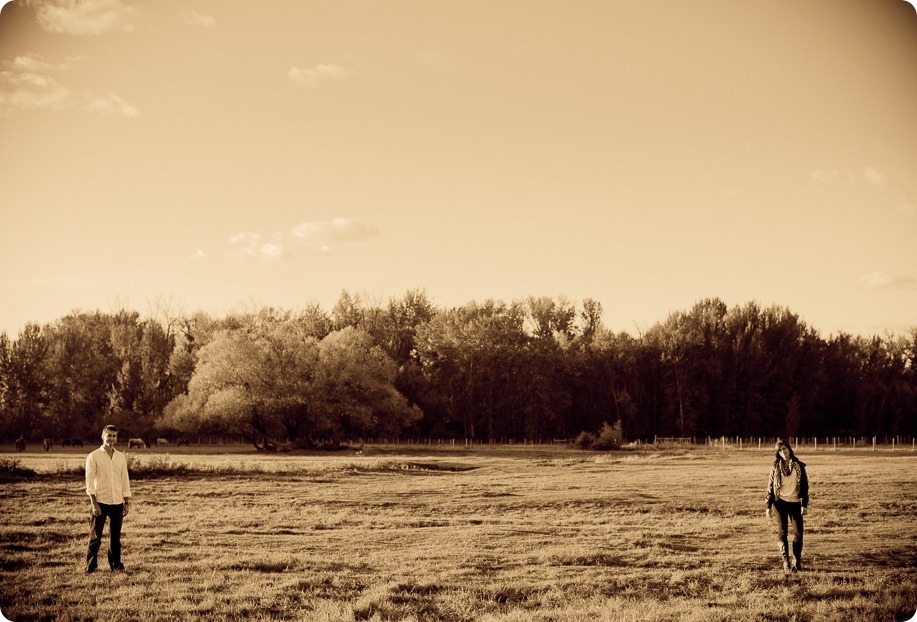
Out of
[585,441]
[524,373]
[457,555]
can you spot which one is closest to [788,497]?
[457,555]

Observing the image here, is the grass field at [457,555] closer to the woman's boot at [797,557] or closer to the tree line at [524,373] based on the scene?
the woman's boot at [797,557]

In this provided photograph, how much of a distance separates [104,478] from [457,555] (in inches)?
265

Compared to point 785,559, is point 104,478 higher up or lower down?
higher up

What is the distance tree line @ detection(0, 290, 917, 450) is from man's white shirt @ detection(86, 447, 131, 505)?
6028 centimetres

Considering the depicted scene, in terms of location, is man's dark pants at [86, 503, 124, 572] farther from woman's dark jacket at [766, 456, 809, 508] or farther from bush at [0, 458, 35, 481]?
bush at [0, 458, 35, 481]

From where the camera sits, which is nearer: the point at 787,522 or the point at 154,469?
the point at 787,522

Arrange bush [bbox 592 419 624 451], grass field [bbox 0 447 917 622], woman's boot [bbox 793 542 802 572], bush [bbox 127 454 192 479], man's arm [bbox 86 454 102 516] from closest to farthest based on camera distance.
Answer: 1. grass field [bbox 0 447 917 622]
2. man's arm [bbox 86 454 102 516]
3. woman's boot [bbox 793 542 802 572]
4. bush [bbox 127 454 192 479]
5. bush [bbox 592 419 624 451]

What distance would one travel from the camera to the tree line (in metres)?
78.3

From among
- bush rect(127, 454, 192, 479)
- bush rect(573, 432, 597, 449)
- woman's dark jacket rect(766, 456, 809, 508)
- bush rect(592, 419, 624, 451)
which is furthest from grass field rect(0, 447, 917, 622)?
bush rect(573, 432, 597, 449)

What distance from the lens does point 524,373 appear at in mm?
84875

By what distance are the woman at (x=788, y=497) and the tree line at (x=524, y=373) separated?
203ft

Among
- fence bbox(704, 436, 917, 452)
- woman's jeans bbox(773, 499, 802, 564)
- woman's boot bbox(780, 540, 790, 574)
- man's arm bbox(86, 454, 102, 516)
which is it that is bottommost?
fence bbox(704, 436, 917, 452)

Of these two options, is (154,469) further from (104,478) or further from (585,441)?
(585,441)

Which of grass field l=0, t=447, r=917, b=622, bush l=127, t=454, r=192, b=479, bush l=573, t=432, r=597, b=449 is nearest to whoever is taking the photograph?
grass field l=0, t=447, r=917, b=622
